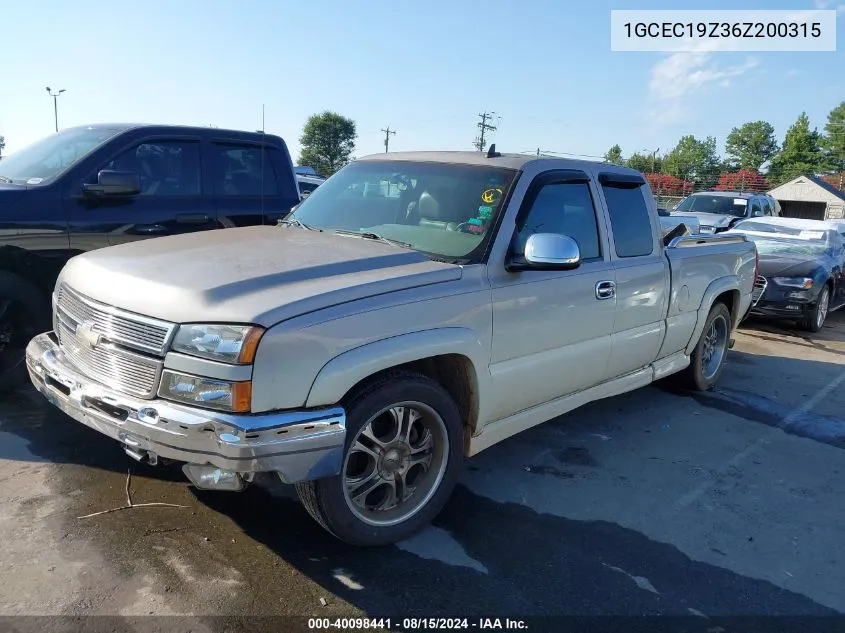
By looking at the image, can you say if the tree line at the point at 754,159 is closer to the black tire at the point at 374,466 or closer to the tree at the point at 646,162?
the tree at the point at 646,162

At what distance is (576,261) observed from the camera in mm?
3582

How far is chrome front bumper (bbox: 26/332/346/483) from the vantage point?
2637 mm

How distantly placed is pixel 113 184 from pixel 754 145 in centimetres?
10639

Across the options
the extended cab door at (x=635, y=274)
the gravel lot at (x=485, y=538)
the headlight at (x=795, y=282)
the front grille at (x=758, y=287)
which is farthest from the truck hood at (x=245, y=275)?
the headlight at (x=795, y=282)

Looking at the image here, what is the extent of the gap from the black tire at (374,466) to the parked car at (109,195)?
311 cm

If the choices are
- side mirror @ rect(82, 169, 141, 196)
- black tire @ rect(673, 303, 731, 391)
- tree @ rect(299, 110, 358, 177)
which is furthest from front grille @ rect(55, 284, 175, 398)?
tree @ rect(299, 110, 358, 177)

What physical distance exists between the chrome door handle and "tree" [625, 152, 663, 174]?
93.1 metres

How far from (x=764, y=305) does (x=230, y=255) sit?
8424 millimetres

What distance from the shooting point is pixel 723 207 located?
18.1m

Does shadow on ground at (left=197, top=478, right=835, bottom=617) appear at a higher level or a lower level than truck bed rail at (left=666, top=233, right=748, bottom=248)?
lower

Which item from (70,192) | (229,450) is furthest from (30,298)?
Result: (229,450)

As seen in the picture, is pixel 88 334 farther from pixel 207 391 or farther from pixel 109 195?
pixel 109 195

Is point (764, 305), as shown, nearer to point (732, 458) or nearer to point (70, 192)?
point (732, 458)

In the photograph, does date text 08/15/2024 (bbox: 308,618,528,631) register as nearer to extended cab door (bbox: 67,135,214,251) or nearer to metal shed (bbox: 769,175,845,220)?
extended cab door (bbox: 67,135,214,251)
